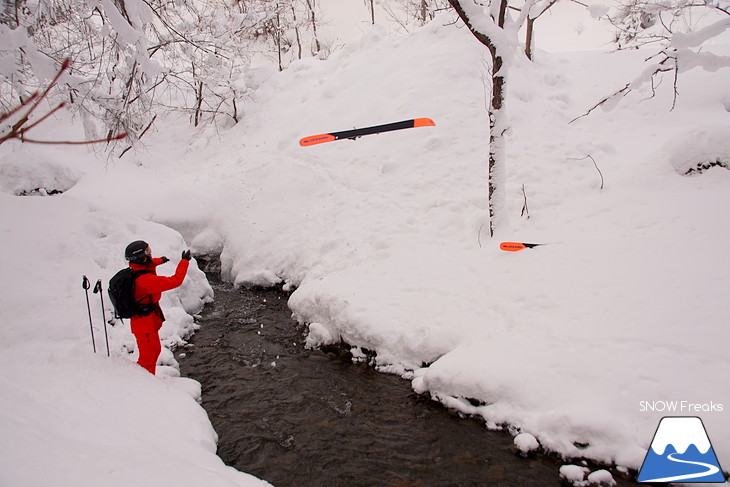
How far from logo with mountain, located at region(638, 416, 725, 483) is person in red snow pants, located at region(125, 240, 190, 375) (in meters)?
5.62

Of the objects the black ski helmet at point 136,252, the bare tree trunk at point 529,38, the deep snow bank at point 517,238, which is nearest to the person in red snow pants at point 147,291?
the black ski helmet at point 136,252

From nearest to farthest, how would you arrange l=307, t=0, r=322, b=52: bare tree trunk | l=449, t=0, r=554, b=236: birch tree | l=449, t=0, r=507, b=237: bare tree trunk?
l=449, t=0, r=554, b=236: birch tree
l=449, t=0, r=507, b=237: bare tree trunk
l=307, t=0, r=322, b=52: bare tree trunk

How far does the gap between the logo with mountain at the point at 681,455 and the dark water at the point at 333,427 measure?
13.3 inches

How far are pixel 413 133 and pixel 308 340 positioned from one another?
7.51 m

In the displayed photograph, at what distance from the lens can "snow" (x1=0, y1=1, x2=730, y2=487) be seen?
460 cm

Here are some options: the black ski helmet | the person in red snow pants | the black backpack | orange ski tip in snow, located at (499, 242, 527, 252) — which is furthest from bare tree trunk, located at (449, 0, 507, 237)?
the black backpack

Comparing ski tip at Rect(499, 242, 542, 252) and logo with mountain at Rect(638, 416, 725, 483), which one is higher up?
ski tip at Rect(499, 242, 542, 252)

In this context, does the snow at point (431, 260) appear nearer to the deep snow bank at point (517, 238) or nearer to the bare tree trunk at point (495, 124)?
the deep snow bank at point (517, 238)

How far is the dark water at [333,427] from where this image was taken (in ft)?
15.3

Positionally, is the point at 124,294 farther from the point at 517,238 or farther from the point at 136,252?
the point at 517,238

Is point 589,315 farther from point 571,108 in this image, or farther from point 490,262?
point 571,108

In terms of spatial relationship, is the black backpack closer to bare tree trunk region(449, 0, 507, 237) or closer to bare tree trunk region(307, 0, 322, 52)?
bare tree trunk region(449, 0, 507, 237)

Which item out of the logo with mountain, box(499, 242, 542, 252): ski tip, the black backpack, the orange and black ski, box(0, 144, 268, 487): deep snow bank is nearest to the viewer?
box(0, 144, 268, 487): deep snow bank

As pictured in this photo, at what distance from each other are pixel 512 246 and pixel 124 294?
6415mm
